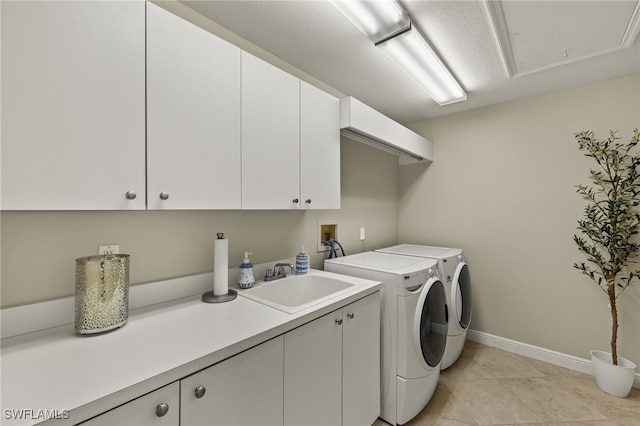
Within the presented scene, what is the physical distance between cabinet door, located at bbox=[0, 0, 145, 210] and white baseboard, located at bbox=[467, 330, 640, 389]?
3.29 m

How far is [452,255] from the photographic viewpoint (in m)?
2.41

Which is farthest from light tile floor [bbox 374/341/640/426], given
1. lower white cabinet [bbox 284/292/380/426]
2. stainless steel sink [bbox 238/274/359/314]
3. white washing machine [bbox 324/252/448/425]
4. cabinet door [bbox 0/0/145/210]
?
cabinet door [bbox 0/0/145/210]

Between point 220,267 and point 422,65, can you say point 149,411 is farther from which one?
point 422,65

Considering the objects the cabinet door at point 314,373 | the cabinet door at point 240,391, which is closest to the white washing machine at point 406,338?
the cabinet door at point 314,373

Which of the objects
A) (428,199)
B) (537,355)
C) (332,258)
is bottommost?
(537,355)

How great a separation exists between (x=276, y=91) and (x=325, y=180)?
0.62 metres

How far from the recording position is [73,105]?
85 centimetres

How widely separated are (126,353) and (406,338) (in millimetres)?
1470

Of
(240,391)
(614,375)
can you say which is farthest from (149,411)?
(614,375)

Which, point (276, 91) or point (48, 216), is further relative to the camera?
point (276, 91)

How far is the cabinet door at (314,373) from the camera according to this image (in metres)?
1.14

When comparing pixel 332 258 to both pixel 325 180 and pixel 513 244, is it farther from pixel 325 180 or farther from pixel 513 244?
pixel 513 244

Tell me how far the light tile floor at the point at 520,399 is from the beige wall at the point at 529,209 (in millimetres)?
340

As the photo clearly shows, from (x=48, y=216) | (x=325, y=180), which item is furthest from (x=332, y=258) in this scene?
(x=48, y=216)
